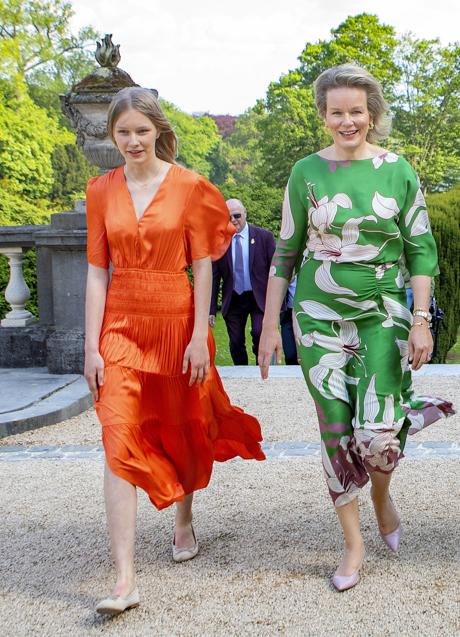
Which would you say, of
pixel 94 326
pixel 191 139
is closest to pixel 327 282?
pixel 94 326

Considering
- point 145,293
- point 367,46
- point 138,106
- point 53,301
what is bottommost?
point 53,301

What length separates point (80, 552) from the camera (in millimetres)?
3486

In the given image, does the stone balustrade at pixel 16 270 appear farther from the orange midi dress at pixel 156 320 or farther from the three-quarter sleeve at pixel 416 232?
the three-quarter sleeve at pixel 416 232

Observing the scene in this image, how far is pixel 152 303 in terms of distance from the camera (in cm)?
313

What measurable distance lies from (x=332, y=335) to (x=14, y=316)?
5414 millimetres

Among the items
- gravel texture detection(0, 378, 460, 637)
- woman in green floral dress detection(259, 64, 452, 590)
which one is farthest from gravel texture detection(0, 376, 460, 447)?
woman in green floral dress detection(259, 64, 452, 590)

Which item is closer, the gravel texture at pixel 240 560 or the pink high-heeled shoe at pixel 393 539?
the gravel texture at pixel 240 560

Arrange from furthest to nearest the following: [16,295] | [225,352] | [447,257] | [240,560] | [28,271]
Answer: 1. [225,352]
2. [28,271]
3. [447,257]
4. [16,295]
5. [240,560]

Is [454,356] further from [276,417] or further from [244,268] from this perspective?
[276,417]

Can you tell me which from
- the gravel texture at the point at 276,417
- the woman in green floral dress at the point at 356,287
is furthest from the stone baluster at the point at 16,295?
the woman in green floral dress at the point at 356,287

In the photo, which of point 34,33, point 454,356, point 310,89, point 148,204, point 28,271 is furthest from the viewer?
point 310,89

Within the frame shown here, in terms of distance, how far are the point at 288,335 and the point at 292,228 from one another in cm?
544

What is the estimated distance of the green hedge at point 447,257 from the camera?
9383 mm

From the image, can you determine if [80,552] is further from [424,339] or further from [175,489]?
[424,339]
